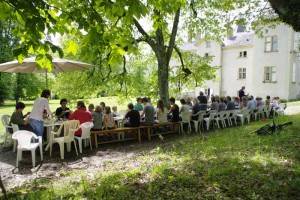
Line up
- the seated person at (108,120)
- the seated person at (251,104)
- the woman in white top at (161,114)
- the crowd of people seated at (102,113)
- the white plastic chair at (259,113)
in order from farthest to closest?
the white plastic chair at (259,113) < the seated person at (251,104) < the woman in white top at (161,114) < the seated person at (108,120) < the crowd of people seated at (102,113)

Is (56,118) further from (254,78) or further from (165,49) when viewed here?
(254,78)

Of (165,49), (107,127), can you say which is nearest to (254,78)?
(165,49)

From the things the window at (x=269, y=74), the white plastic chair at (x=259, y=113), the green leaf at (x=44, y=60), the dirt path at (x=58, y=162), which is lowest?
the dirt path at (x=58, y=162)

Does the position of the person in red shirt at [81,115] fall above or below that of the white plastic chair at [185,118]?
above

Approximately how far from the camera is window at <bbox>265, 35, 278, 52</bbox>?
38.9 meters

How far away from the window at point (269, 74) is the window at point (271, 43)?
2.03 metres

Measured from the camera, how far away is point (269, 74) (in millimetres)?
39625

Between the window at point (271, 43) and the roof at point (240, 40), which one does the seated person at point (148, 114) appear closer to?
the window at point (271, 43)

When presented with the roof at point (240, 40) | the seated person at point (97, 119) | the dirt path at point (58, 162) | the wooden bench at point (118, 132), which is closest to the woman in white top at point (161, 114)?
the wooden bench at point (118, 132)

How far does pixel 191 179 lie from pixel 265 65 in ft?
117

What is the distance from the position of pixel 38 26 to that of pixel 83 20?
0.78 metres

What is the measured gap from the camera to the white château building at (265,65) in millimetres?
38000

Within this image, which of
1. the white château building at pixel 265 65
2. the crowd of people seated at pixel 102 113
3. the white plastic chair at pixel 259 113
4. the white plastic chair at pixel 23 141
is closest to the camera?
the white plastic chair at pixel 23 141

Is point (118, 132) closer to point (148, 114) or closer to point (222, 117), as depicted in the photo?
point (148, 114)
